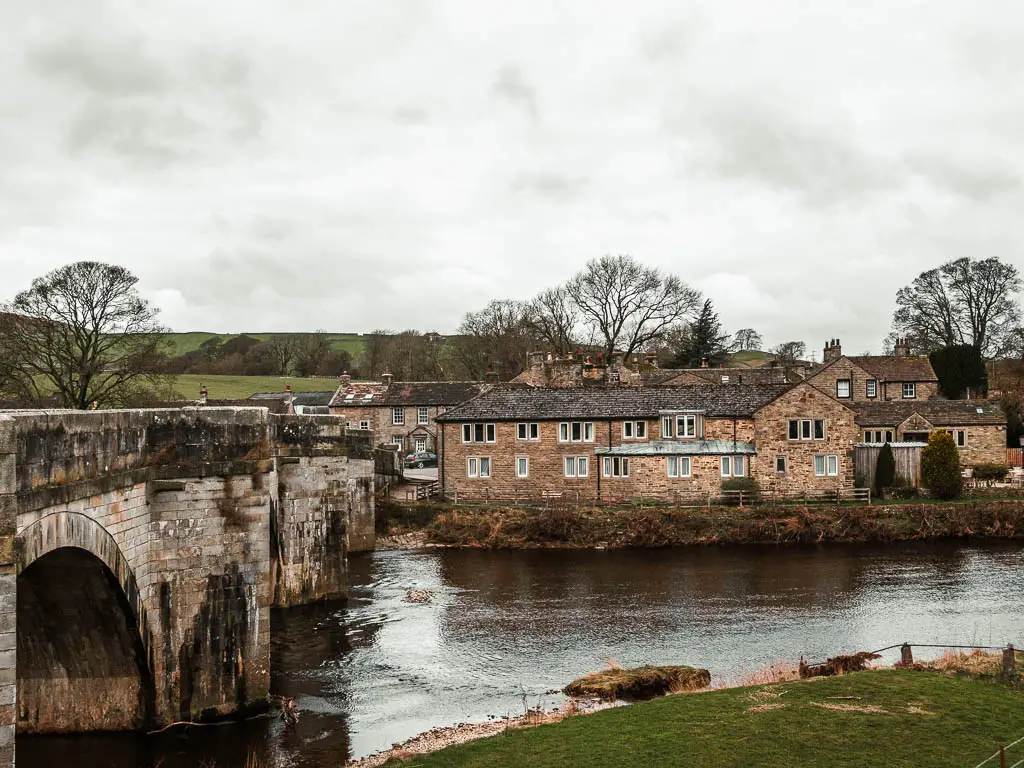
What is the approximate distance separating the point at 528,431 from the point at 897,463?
19481mm

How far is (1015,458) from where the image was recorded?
50156 millimetres

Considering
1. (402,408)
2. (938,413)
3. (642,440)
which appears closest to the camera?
(642,440)

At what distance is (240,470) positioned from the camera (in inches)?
676

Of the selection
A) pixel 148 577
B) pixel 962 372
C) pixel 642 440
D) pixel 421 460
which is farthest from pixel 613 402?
pixel 962 372

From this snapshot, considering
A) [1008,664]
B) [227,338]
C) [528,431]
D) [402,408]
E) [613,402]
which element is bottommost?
[1008,664]

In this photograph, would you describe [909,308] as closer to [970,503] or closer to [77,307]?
[970,503]

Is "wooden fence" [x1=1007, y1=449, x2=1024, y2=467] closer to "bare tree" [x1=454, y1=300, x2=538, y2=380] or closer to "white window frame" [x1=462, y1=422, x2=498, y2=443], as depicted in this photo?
"white window frame" [x1=462, y1=422, x2=498, y2=443]

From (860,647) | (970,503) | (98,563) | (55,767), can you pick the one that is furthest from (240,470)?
(970,503)

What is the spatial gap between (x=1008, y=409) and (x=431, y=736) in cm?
5429

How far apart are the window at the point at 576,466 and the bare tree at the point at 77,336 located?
22.2 metres

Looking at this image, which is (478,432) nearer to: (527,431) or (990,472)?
(527,431)

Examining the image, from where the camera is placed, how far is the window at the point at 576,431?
45.5 metres

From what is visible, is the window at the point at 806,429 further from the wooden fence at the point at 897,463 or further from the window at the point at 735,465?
the wooden fence at the point at 897,463

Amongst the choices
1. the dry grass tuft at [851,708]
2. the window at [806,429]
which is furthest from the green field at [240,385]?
the dry grass tuft at [851,708]
